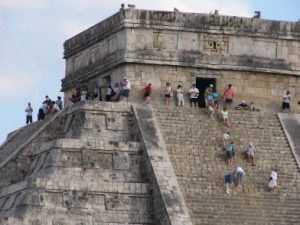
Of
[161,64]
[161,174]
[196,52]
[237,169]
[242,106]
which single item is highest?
[196,52]

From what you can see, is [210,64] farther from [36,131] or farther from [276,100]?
[36,131]

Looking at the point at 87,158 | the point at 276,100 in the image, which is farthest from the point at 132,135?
the point at 276,100

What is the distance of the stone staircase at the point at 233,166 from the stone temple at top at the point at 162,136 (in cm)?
4

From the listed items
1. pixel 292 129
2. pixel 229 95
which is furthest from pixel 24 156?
pixel 292 129

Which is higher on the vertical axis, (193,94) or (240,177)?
(193,94)

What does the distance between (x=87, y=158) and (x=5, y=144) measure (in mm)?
7921

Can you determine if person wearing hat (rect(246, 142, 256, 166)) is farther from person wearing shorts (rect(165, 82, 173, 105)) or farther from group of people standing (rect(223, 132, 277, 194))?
person wearing shorts (rect(165, 82, 173, 105))

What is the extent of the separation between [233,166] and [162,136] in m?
2.25

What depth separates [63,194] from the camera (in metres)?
40.0

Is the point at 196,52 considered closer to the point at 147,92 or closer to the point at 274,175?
the point at 147,92

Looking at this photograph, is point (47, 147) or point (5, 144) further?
point (5, 144)

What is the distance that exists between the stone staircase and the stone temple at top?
4 cm

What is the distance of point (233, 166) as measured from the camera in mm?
42250

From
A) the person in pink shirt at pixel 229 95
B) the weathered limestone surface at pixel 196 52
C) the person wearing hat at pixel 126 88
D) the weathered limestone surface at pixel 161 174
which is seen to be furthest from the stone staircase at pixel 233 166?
the weathered limestone surface at pixel 196 52
